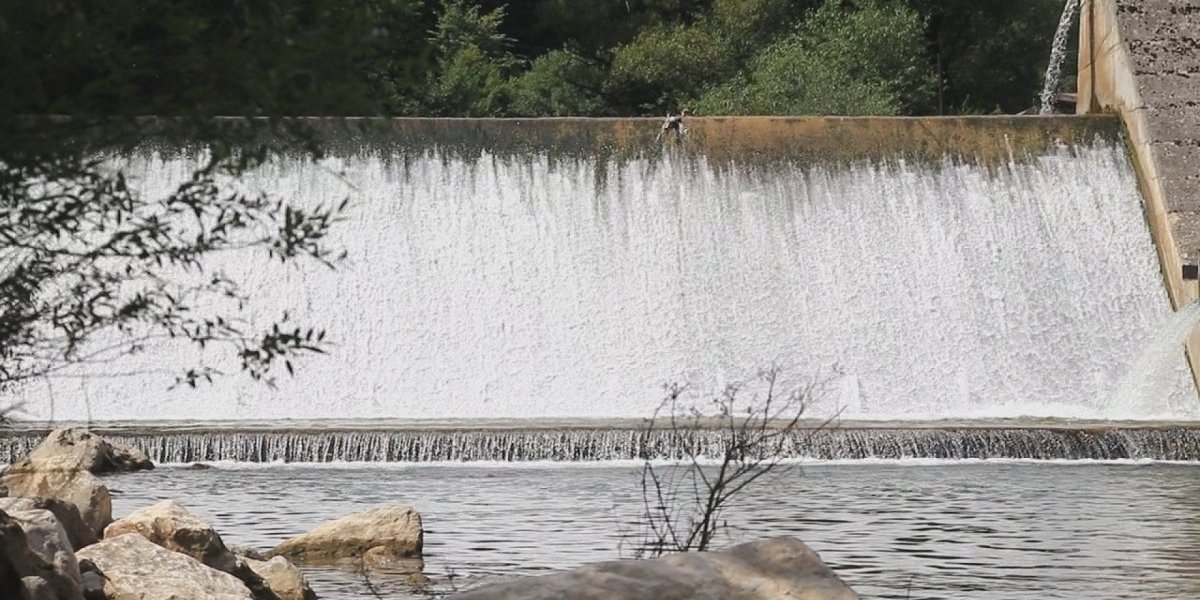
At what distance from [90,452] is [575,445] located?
13.1 feet

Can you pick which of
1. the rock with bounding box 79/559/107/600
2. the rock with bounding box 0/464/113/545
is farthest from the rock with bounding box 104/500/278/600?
the rock with bounding box 79/559/107/600

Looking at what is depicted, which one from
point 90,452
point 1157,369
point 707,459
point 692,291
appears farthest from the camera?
point 692,291

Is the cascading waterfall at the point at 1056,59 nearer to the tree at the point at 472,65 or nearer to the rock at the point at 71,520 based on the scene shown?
the tree at the point at 472,65

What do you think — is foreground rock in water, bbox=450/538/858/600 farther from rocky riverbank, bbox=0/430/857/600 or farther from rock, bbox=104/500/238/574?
rock, bbox=104/500/238/574

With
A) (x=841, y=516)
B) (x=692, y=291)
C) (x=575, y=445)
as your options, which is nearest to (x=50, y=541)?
(x=841, y=516)

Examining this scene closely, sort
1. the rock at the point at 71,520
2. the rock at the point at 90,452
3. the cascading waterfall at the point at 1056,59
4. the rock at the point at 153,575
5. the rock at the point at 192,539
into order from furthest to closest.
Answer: the cascading waterfall at the point at 1056,59
the rock at the point at 90,452
the rock at the point at 192,539
the rock at the point at 71,520
the rock at the point at 153,575

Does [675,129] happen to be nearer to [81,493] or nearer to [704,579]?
[81,493]

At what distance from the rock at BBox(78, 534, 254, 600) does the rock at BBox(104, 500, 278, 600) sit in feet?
1.31

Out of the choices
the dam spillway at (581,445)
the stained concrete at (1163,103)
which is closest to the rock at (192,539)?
the dam spillway at (581,445)

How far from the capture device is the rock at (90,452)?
1483cm

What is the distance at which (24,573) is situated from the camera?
7496 millimetres

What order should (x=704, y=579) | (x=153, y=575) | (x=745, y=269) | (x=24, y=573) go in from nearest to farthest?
(x=704, y=579) < (x=24, y=573) < (x=153, y=575) < (x=745, y=269)

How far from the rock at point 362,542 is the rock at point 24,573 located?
136 inches

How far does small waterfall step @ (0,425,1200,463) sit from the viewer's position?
57.1 ft
